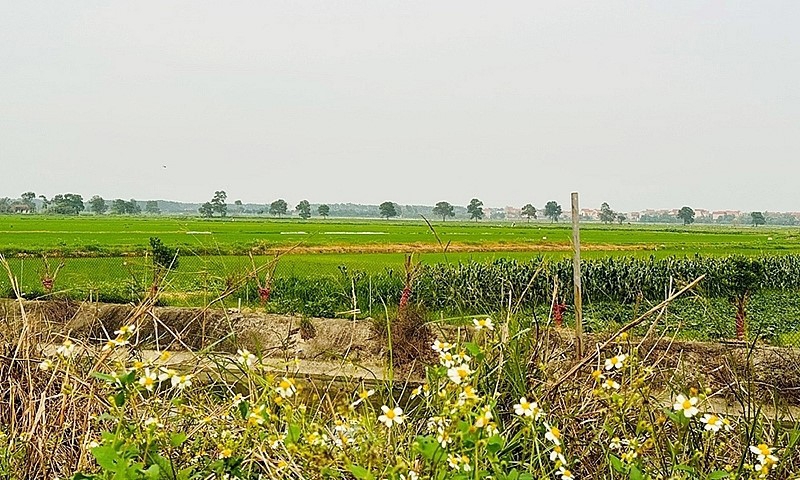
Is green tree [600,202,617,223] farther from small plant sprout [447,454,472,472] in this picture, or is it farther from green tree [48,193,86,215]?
small plant sprout [447,454,472,472]

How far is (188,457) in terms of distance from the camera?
1.84m

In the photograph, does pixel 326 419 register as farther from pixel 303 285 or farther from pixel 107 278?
pixel 107 278

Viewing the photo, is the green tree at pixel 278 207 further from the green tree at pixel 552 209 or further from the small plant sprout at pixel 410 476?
the small plant sprout at pixel 410 476

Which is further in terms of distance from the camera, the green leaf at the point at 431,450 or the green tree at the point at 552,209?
the green tree at the point at 552,209

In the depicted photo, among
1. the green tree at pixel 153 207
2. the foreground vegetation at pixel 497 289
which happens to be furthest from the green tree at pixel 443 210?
the foreground vegetation at pixel 497 289

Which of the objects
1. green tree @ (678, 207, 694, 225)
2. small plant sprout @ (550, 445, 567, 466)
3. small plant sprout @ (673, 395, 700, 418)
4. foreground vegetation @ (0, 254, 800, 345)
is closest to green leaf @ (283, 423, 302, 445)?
small plant sprout @ (550, 445, 567, 466)

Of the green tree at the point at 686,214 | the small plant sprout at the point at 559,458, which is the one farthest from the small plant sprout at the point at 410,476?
the green tree at the point at 686,214

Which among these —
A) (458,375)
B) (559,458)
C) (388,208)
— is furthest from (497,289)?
(388,208)

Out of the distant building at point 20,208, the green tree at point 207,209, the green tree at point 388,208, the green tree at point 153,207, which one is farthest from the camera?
the green tree at point 153,207

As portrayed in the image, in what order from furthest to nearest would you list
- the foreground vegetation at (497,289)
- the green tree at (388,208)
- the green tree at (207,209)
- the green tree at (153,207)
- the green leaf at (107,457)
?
the green tree at (153,207) → the green tree at (388,208) → the green tree at (207,209) → the foreground vegetation at (497,289) → the green leaf at (107,457)

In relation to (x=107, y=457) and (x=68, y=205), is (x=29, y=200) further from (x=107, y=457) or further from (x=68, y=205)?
(x=107, y=457)

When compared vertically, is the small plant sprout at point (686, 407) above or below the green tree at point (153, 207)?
below

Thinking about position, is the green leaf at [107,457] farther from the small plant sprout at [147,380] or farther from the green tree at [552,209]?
the green tree at [552,209]

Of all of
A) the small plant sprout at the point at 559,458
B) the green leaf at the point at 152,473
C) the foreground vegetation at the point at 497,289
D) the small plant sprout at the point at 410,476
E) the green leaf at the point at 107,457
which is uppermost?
the green leaf at the point at 107,457
